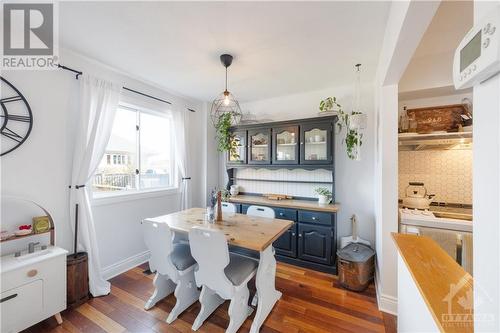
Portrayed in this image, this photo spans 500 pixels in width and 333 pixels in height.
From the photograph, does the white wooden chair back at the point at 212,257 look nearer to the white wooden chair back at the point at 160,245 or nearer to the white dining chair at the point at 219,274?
the white dining chair at the point at 219,274

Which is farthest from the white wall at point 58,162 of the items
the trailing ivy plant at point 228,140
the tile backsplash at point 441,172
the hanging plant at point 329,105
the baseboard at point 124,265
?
the tile backsplash at point 441,172

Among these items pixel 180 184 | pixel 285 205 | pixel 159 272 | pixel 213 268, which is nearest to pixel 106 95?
pixel 180 184

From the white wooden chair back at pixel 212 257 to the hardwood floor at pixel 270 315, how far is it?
1.45 ft

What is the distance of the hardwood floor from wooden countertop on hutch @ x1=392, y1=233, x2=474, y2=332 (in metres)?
1.05

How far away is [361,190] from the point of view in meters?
2.94

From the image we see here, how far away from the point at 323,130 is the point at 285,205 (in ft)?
3.91

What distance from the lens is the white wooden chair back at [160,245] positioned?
181 cm

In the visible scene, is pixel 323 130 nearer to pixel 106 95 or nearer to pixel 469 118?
pixel 469 118

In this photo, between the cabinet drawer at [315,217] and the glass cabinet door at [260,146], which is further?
the glass cabinet door at [260,146]

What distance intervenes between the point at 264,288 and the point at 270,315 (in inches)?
10.5

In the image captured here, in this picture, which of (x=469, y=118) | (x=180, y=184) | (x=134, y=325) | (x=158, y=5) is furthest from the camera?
(x=180, y=184)

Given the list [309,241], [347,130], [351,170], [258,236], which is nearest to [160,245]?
[258,236]

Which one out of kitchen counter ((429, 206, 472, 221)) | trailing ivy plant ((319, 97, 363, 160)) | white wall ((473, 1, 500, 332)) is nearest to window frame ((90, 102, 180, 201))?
trailing ivy plant ((319, 97, 363, 160))

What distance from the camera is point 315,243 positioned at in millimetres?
2736
